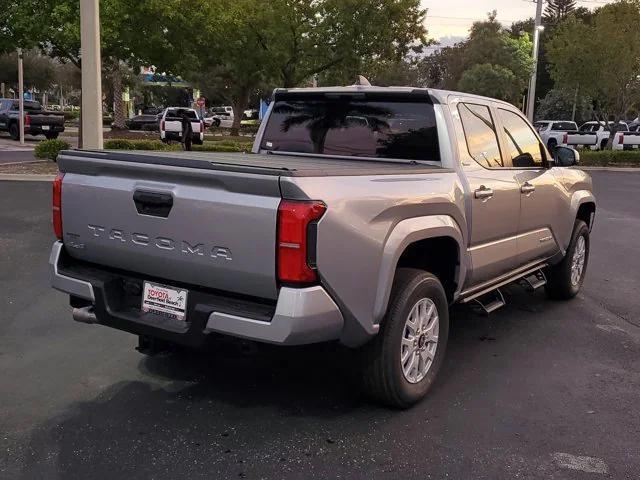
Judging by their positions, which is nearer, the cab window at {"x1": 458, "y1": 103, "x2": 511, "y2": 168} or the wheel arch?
the wheel arch

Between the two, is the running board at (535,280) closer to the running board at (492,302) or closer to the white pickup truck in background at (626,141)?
the running board at (492,302)

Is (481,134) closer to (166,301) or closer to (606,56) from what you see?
(166,301)

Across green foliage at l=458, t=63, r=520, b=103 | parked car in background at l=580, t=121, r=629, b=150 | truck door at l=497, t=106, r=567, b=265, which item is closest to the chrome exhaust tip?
truck door at l=497, t=106, r=567, b=265

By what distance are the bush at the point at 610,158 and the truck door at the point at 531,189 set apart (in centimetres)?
2290

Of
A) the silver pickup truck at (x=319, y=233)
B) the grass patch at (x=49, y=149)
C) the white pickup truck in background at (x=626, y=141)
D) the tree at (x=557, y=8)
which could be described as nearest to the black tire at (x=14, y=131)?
the grass patch at (x=49, y=149)

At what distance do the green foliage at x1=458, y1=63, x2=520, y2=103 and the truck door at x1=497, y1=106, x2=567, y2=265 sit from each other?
41.5 meters

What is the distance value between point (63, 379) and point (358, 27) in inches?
1146

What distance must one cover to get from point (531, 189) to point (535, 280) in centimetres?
101

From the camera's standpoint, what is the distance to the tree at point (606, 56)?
27453mm

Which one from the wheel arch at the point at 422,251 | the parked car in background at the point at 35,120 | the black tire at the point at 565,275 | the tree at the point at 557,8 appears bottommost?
the black tire at the point at 565,275

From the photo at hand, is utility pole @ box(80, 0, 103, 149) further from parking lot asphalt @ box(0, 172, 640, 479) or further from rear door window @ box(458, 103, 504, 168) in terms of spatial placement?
rear door window @ box(458, 103, 504, 168)

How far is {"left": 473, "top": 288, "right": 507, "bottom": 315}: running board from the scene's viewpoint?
4.95 m

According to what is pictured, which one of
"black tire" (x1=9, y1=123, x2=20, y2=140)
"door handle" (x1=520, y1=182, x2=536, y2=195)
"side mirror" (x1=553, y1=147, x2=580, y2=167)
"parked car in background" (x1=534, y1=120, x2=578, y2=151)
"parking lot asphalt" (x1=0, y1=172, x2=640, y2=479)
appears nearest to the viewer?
"parking lot asphalt" (x1=0, y1=172, x2=640, y2=479)

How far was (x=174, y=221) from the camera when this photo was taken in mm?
3434
